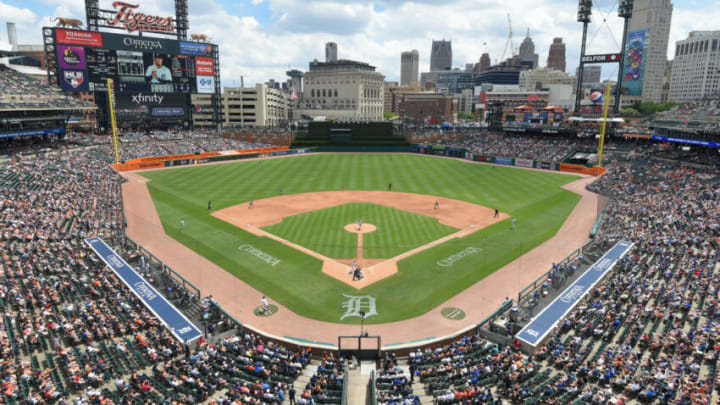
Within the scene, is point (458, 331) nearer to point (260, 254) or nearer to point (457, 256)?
point (457, 256)

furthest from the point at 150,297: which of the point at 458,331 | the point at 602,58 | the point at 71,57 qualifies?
the point at 602,58

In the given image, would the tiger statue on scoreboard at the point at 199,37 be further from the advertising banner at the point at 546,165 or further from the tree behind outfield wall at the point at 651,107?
the tree behind outfield wall at the point at 651,107

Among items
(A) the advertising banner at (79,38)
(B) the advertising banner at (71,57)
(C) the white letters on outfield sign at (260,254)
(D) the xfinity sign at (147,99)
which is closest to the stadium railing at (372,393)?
(C) the white letters on outfield sign at (260,254)

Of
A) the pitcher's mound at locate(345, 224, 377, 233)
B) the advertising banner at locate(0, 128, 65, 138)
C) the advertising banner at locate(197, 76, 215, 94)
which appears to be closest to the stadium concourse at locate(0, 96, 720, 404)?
the pitcher's mound at locate(345, 224, 377, 233)

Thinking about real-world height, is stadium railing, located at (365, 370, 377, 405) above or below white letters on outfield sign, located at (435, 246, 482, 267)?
below

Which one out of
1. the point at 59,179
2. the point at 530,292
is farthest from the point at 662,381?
the point at 59,179

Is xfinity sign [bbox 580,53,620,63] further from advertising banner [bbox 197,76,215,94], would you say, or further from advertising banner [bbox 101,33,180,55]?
advertising banner [bbox 101,33,180,55]

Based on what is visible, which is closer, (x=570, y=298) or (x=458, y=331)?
(x=458, y=331)
